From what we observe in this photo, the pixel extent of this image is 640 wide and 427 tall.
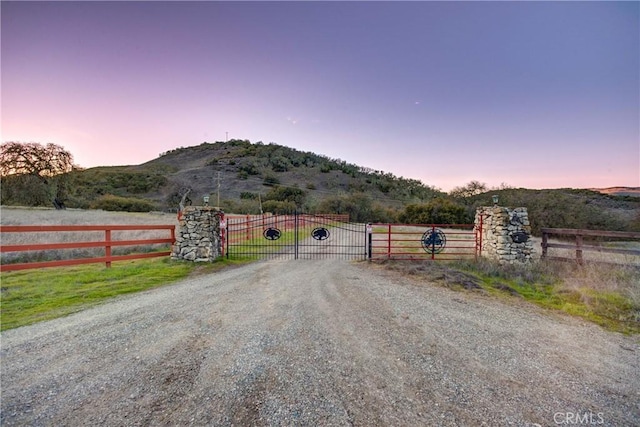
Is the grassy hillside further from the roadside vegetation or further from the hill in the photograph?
the roadside vegetation

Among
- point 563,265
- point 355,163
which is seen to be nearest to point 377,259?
point 563,265

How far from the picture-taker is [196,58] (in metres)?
14.1

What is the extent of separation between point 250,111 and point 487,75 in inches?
611

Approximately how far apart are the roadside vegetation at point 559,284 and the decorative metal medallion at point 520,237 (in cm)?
93

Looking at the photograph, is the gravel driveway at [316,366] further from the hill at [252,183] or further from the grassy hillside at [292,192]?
the hill at [252,183]

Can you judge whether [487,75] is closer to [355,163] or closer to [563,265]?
[563,265]

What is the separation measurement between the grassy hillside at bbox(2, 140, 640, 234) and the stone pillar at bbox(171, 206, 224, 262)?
2184cm

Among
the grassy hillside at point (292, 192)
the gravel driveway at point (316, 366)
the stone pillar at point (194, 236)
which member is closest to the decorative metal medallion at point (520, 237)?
the gravel driveway at point (316, 366)

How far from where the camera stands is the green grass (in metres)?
5.64

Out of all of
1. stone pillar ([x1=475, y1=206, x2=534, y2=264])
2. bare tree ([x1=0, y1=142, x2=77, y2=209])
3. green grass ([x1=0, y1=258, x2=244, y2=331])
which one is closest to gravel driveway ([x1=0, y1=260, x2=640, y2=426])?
green grass ([x1=0, y1=258, x2=244, y2=331])

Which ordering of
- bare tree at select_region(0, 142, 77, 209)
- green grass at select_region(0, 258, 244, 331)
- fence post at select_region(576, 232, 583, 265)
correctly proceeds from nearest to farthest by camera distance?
1. green grass at select_region(0, 258, 244, 331)
2. fence post at select_region(576, 232, 583, 265)
3. bare tree at select_region(0, 142, 77, 209)

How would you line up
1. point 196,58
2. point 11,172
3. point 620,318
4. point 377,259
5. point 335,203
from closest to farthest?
1. point 620,318
2. point 377,259
3. point 196,58
4. point 11,172
5. point 335,203

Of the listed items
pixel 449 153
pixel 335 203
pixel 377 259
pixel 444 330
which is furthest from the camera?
pixel 335 203

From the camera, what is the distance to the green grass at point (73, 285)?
18.5 ft
